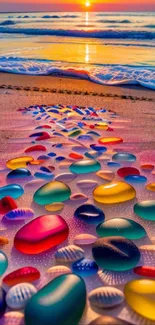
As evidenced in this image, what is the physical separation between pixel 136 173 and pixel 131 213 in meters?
0.31

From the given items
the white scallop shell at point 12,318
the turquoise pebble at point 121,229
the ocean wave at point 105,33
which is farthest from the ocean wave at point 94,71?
the ocean wave at point 105,33

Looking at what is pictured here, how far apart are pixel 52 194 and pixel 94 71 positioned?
311cm

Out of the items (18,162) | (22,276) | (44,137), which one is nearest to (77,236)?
(22,276)

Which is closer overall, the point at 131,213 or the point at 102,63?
the point at 131,213

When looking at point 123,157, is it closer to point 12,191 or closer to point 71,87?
point 12,191

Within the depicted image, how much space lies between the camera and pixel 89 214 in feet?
3.74

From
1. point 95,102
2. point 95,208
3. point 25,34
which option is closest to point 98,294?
point 95,208

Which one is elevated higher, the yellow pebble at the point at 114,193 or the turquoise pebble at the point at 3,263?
the yellow pebble at the point at 114,193

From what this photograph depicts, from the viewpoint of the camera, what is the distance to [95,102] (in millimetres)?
2805

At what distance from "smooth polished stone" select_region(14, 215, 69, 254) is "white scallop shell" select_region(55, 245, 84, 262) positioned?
0.14ft

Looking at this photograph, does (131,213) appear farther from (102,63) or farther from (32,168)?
(102,63)

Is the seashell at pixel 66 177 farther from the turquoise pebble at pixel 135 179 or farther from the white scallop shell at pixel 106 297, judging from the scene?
the white scallop shell at pixel 106 297

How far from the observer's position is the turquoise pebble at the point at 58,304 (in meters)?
0.73

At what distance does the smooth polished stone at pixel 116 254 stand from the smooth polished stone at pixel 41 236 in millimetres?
122
